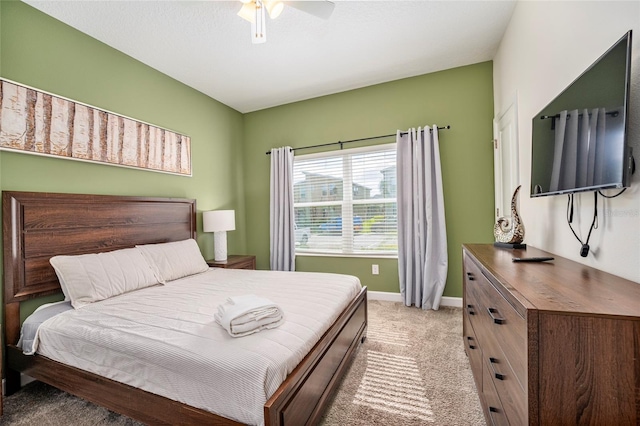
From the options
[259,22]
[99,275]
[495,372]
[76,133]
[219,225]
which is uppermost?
[259,22]

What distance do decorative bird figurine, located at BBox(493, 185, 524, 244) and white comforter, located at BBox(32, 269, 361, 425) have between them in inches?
47.8

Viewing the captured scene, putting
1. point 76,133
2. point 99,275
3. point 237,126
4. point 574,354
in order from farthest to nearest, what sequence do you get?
point 237,126 < point 76,133 < point 99,275 < point 574,354

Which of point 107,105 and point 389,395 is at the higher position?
point 107,105

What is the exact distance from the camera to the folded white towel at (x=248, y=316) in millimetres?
1316

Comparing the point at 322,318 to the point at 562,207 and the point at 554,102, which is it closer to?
the point at 562,207

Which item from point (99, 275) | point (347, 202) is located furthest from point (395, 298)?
point (99, 275)

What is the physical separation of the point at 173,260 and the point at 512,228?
2883mm

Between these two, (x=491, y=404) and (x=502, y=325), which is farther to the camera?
(x=491, y=404)

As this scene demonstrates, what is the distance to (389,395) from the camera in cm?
173

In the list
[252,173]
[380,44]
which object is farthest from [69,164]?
[380,44]

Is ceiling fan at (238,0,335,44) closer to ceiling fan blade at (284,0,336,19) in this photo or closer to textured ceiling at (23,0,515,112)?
ceiling fan blade at (284,0,336,19)

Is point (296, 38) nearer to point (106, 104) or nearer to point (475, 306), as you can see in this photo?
point (106, 104)

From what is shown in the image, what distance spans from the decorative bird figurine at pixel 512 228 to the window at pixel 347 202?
1.54 meters

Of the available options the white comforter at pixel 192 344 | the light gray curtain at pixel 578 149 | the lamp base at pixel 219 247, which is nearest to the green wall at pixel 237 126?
the lamp base at pixel 219 247
